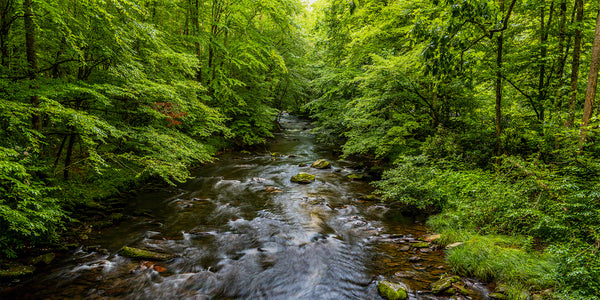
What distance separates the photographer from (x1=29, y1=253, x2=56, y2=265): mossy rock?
411 cm

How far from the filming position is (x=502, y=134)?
6719 mm

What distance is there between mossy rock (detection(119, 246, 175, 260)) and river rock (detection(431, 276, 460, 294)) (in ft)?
15.1

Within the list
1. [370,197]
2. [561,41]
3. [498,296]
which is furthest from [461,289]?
[561,41]

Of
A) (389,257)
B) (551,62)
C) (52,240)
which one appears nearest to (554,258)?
(389,257)

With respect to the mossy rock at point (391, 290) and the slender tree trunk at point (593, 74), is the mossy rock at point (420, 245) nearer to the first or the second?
the mossy rock at point (391, 290)

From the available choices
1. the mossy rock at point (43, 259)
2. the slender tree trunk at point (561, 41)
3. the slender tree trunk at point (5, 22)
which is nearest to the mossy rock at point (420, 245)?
the slender tree trunk at point (561, 41)

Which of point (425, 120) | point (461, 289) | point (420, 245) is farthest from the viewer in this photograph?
point (425, 120)

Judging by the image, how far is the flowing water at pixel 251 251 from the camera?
3896mm

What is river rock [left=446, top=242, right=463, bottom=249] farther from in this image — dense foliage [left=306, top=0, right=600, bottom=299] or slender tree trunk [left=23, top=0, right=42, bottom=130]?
slender tree trunk [left=23, top=0, right=42, bottom=130]

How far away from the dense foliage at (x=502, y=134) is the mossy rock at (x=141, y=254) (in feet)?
16.9

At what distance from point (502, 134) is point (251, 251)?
7138 mm

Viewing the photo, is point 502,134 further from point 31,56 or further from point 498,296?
point 31,56

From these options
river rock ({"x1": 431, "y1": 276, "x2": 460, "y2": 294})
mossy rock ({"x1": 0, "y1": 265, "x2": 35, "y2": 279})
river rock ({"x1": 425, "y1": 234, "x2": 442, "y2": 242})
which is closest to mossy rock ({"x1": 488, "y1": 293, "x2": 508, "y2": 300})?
river rock ({"x1": 431, "y1": 276, "x2": 460, "y2": 294})

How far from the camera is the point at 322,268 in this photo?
4.56 metres
